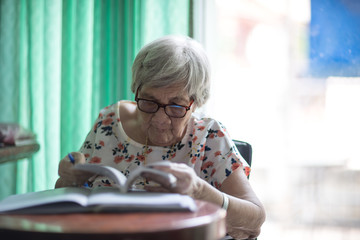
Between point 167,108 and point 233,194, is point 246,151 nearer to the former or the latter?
point 233,194

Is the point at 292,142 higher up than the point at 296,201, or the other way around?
the point at 292,142

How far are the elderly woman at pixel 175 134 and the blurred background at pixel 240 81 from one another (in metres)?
0.85

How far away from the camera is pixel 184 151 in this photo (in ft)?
5.15

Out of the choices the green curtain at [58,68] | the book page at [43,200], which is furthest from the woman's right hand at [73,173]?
the green curtain at [58,68]

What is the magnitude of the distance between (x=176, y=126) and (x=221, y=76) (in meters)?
1.19

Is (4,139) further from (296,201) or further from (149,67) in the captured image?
(296,201)

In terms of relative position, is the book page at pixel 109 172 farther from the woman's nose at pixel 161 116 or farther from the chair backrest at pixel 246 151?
the chair backrest at pixel 246 151

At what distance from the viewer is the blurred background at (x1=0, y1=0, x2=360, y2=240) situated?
2406mm

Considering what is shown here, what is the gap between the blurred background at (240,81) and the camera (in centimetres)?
241

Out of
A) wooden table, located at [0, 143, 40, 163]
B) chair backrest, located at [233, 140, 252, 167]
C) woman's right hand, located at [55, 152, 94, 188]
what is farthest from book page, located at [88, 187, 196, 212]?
wooden table, located at [0, 143, 40, 163]

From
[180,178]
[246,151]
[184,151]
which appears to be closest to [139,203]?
[180,178]

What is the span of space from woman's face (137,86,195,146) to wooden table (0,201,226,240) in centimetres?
57

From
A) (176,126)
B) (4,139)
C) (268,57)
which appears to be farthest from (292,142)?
(4,139)

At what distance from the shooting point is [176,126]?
1.50 metres
